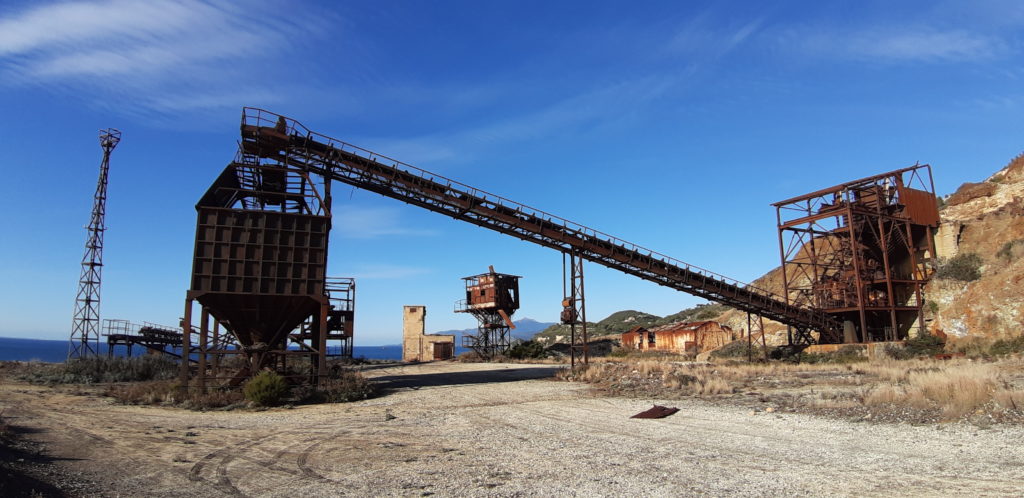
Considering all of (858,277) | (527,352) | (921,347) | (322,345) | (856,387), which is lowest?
(856,387)

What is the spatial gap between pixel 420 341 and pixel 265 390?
37664 millimetres

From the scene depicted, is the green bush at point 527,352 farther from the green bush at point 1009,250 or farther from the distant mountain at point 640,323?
the green bush at point 1009,250

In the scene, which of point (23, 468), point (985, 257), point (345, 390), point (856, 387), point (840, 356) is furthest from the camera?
point (985, 257)

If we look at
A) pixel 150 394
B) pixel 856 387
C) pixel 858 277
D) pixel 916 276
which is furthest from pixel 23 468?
pixel 916 276

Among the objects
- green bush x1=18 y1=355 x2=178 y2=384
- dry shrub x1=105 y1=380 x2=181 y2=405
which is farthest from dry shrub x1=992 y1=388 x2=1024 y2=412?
green bush x1=18 y1=355 x2=178 y2=384

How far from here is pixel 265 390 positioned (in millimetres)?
17906

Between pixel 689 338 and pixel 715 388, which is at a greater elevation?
pixel 689 338

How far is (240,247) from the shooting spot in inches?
789

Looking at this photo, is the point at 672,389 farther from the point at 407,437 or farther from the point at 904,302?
the point at 904,302

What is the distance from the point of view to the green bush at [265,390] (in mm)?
17828

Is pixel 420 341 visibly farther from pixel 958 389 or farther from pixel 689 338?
pixel 958 389

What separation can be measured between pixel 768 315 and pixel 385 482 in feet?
101

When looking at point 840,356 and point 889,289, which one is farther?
point 889,289

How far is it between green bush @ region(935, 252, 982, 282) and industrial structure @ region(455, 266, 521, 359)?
3141cm
